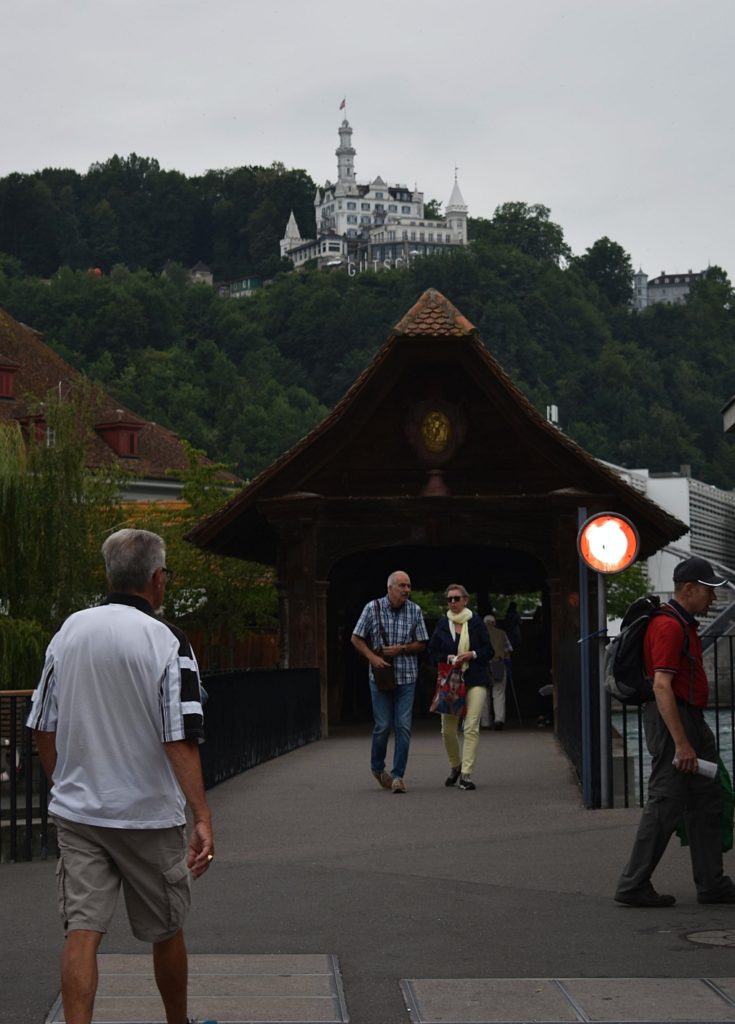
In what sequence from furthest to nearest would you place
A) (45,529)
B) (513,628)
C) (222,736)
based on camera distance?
(513,628) < (45,529) < (222,736)

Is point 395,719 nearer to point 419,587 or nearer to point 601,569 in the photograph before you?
point 601,569

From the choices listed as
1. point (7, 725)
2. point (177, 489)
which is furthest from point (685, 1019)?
point (177, 489)

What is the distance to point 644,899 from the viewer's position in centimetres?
954

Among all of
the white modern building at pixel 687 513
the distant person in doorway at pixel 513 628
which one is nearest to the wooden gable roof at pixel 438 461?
→ the distant person in doorway at pixel 513 628

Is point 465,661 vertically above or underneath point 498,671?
above

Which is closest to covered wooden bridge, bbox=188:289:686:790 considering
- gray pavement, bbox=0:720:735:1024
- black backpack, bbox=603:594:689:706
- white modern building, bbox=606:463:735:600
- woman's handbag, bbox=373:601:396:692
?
woman's handbag, bbox=373:601:396:692

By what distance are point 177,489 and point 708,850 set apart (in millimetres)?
60899

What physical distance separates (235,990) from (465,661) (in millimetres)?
8995

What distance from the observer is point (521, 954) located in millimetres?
8273

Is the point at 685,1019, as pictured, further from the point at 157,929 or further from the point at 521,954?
the point at 157,929

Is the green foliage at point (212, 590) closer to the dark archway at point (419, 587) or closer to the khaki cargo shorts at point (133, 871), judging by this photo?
the dark archway at point (419, 587)

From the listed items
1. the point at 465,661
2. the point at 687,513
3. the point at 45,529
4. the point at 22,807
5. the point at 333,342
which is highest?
the point at 333,342

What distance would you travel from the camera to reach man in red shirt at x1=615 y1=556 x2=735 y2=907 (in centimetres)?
954

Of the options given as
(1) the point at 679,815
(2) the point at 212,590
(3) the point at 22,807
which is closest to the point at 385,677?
(3) the point at 22,807
